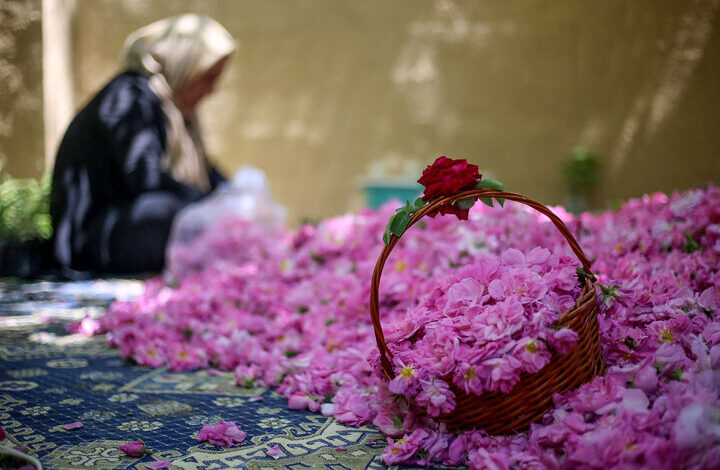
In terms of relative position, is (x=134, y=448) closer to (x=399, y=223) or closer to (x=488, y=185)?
(x=399, y=223)

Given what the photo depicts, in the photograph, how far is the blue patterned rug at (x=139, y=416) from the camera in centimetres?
141

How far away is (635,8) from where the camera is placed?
5.95m

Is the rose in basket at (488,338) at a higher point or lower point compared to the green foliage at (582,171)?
lower

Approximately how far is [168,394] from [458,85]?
200 inches

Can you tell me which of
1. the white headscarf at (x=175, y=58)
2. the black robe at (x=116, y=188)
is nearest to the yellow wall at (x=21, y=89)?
the black robe at (x=116, y=188)

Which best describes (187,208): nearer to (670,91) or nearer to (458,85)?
(458,85)

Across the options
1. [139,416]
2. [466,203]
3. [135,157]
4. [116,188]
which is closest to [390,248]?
[466,203]

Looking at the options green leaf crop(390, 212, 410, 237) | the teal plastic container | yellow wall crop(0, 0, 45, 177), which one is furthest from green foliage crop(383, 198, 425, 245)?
yellow wall crop(0, 0, 45, 177)

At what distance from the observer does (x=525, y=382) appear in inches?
52.0

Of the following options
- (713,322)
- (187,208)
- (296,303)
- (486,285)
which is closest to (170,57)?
(187,208)

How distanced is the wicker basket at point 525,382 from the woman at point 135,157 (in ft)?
10.0

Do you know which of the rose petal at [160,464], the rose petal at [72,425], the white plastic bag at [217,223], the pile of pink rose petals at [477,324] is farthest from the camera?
the white plastic bag at [217,223]

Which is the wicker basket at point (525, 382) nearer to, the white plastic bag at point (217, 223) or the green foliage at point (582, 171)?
the white plastic bag at point (217, 223)

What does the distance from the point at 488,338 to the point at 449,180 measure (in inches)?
14.6
